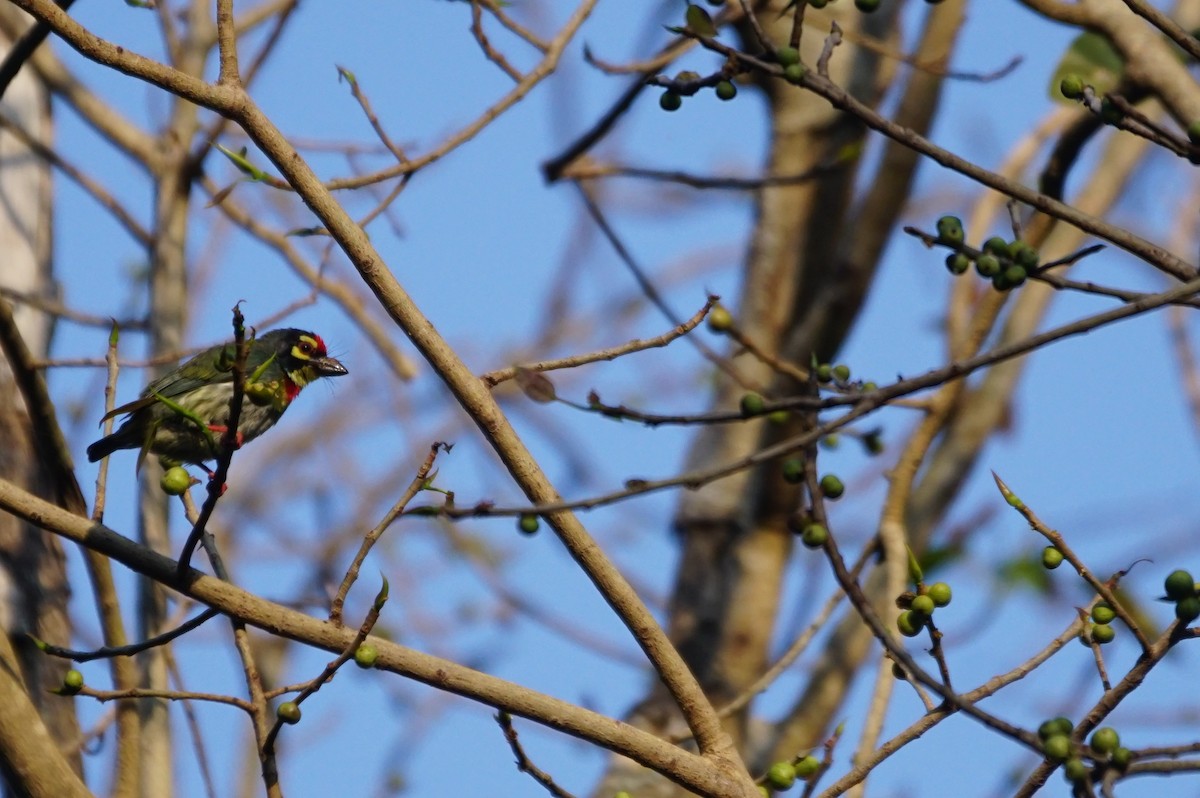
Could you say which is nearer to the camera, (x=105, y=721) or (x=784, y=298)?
(x=105, y=721)

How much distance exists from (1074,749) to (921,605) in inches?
21.2

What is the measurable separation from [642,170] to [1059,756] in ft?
12.6

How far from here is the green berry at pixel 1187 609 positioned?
2.49 m

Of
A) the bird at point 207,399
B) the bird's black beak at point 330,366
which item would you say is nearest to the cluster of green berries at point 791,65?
the bird at point 207,399

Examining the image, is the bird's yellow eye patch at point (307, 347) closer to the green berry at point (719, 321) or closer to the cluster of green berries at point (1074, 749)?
the green berry at point (719, 321)

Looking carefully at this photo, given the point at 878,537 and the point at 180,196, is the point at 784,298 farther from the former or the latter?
the point at 180,196

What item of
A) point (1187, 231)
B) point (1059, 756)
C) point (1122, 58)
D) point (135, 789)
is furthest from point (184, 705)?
point (1187, 231)

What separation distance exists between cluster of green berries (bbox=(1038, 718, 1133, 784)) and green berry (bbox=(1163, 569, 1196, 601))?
0.29m

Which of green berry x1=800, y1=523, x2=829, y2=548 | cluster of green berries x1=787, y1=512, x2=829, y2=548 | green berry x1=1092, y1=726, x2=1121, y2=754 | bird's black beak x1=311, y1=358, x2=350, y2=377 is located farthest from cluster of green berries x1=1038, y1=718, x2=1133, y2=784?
bird's black beak x1=311, y1=358, x2=350, y2=377

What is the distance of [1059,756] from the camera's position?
7.45 feet

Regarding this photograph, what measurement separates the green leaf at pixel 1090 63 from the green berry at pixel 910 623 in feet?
8.35

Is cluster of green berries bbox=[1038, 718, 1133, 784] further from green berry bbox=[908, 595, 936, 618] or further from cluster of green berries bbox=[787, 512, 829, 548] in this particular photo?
cluster of green berries bbox=[787, 512, 829, 548]

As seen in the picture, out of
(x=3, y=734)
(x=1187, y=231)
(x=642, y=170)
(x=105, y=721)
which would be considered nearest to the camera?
(x=3, y=734)

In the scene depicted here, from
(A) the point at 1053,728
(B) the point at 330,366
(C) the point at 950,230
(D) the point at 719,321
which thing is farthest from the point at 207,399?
(A) the point at 1053,728
